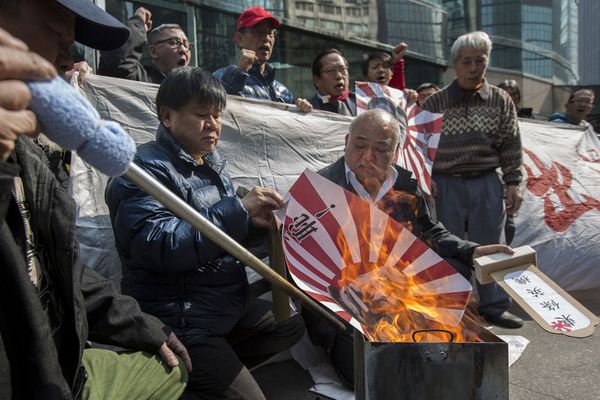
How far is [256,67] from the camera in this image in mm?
4125

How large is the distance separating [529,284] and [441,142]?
2291 mm

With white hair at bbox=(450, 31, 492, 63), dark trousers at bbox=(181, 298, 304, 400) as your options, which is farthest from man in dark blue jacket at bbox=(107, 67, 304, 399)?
white hair at bbox=(450, 31, 492, 63)

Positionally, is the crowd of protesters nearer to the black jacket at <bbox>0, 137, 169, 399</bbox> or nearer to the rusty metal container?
the black jacket at <bbox>0, 137, 169, 399</bbox>

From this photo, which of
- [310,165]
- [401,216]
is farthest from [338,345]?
[310,165]

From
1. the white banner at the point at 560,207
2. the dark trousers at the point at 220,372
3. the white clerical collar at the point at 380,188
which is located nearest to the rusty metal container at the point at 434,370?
the dark trousers at the point at 220,372

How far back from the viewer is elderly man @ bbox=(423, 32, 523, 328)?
13.9 feet

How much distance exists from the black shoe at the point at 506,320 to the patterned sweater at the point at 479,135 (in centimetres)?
94

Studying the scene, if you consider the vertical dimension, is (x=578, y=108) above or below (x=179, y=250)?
above

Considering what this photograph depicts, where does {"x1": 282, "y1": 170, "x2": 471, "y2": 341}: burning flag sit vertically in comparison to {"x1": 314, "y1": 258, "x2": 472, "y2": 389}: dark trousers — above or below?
above

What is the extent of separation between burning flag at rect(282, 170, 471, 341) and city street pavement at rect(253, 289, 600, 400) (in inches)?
47.1

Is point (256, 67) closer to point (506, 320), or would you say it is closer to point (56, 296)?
point (506, 320)

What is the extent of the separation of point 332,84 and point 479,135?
3.65 ft

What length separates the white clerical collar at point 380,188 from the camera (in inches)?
121

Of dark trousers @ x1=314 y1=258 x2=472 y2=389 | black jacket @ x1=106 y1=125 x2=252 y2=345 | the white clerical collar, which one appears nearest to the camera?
black jacket @ x1=106 y1=125 x2=252 y2=345
